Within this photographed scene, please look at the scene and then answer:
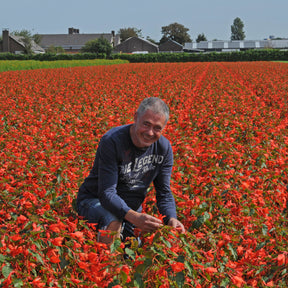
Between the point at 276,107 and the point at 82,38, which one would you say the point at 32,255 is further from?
the point at 82,38

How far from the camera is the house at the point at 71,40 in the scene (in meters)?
98.1

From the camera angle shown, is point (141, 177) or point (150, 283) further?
point (141, 177)

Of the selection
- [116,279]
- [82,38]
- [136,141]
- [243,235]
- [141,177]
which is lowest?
[243,235]

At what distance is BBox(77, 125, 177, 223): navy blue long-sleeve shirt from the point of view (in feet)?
10.4

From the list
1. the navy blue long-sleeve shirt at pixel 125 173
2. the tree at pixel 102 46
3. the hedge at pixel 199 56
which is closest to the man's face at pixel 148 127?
the navy blue long-sleeve shirt at pixel 125 173

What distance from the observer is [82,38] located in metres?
100

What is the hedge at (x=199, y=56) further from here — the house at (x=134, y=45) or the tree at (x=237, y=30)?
the tree at (x=237, y=30)

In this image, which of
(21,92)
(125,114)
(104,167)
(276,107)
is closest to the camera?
(104,167)

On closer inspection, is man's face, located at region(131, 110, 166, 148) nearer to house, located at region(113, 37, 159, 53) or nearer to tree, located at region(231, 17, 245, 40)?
house, located at region(113, 37, 159, 53)

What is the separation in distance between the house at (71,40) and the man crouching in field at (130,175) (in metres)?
96.1

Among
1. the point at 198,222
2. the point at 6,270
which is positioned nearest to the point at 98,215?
the point at 198,222

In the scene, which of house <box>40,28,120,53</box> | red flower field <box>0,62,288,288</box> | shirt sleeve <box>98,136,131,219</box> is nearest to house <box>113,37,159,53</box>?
house <box>40,28,120,53</box>

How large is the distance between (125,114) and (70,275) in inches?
290

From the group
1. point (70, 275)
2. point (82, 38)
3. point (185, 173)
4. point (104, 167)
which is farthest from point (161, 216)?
point (82, 38)
